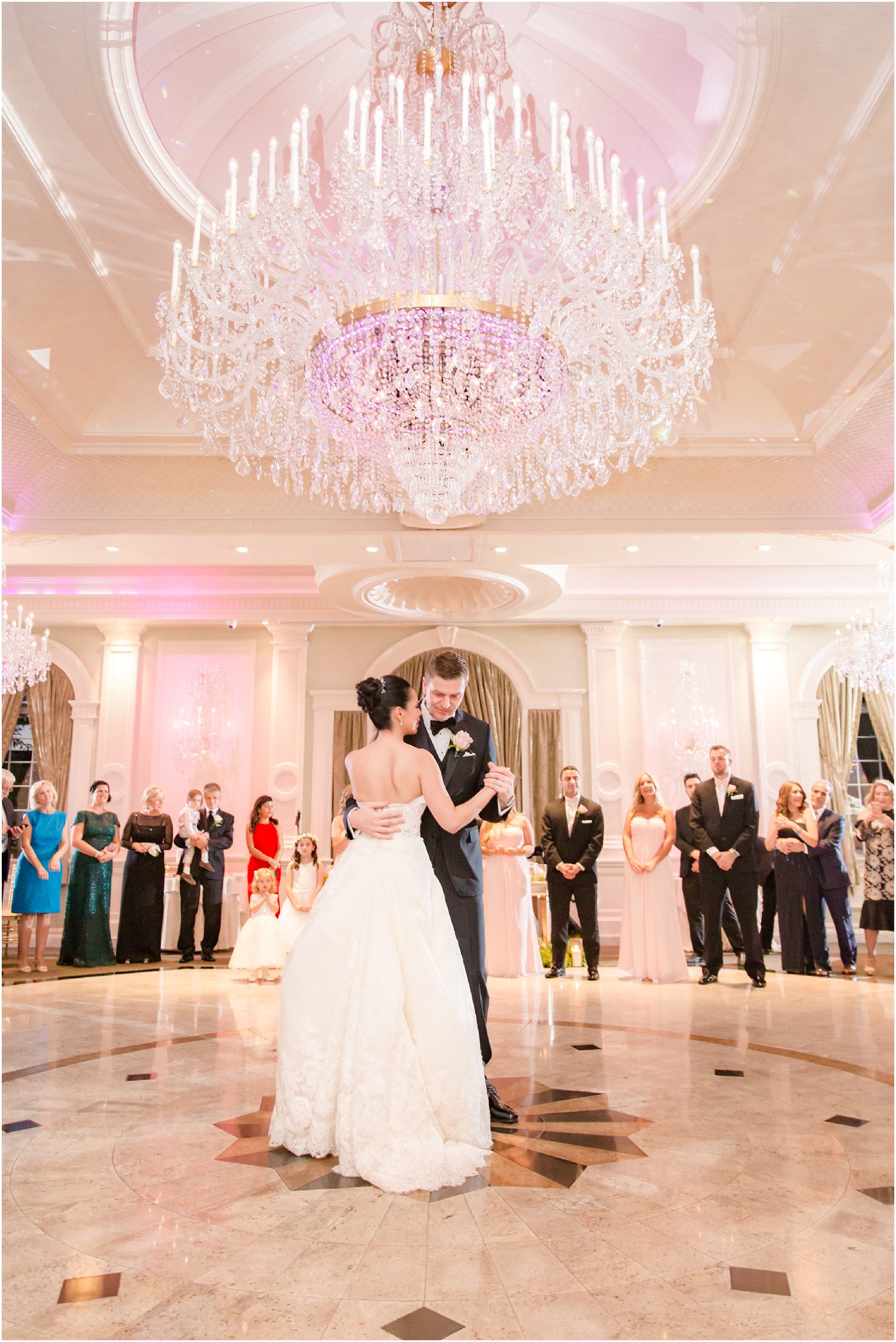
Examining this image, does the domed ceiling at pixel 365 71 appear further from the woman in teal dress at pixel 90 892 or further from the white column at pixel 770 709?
the white column at pixel 770 709

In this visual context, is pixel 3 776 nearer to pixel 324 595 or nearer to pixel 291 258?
pixel 324 595

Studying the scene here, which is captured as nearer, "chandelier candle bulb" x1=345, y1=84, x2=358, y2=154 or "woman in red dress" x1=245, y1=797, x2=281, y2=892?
"chandelier candle bulb" x1=345, y1=84, x2=358, y2=154

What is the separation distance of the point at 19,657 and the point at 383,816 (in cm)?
810

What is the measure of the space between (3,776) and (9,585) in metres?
3.25

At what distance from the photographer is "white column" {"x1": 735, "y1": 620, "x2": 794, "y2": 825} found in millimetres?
10711

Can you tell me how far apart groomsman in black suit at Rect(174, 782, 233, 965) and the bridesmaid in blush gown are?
397 centimetres

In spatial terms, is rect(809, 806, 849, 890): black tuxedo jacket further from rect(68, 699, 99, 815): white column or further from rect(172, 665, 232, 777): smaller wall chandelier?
rect(68, 699, 99, 815): white column

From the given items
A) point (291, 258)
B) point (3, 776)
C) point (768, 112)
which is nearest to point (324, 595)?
point (3, 776)

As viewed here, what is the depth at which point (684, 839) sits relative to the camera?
8227 millimetres

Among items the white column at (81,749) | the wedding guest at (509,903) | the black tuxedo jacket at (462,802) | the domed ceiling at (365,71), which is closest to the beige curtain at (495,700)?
the wedding guest at (509,903)

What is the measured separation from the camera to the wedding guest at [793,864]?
25.0 ft

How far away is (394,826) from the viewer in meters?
2.95

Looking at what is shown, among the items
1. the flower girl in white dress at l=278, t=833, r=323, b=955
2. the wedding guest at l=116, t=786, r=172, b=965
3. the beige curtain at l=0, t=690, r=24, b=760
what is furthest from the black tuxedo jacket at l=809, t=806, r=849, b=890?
the beige curtain at l=0, t=690, r=24, b=760

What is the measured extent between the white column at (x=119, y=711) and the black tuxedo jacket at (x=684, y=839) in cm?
635
